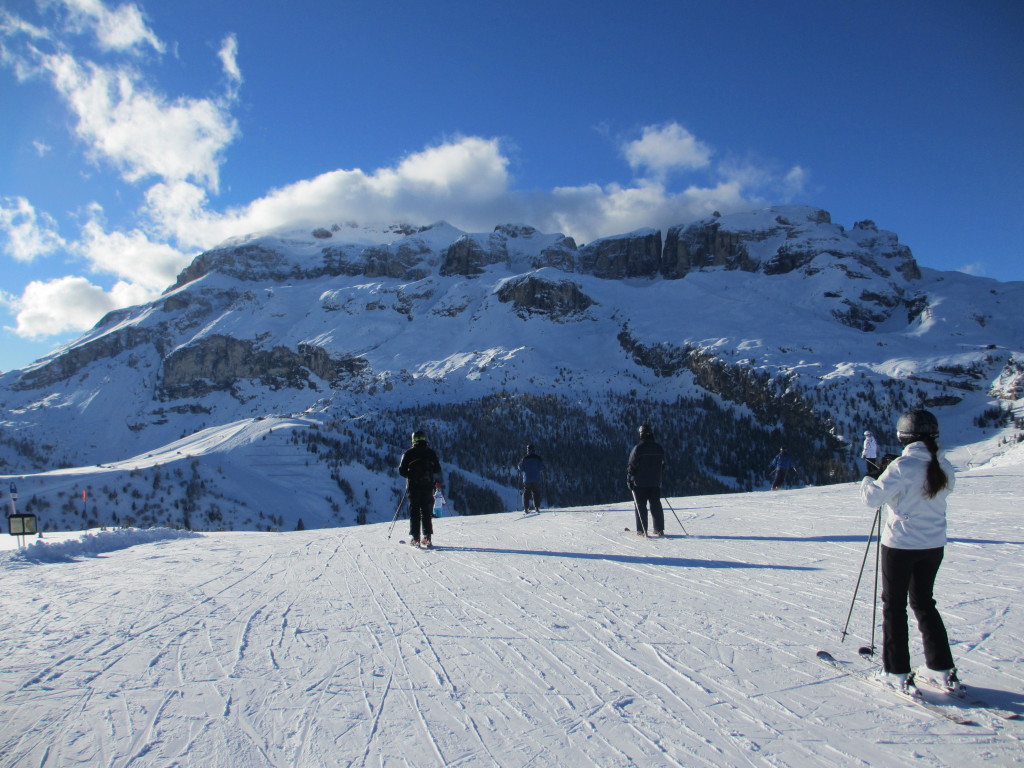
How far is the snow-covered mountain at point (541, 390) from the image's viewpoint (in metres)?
54.9

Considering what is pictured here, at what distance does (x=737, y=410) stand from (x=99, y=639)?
12364 centimetres

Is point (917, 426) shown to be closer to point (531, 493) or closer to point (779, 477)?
point (531, 493)

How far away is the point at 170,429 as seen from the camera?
573 ft

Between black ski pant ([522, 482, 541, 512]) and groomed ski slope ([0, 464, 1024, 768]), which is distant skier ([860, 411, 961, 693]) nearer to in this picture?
groomed ski slope ([0, 464, 1024, 768])

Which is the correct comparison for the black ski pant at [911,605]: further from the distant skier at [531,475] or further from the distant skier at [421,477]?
the distant skier at [531,475]

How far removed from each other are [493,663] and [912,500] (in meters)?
3.12

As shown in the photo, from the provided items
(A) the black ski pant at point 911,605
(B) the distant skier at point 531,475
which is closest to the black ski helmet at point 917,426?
(A) the black ski pant at point 911,605

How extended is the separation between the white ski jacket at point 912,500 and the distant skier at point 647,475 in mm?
5979

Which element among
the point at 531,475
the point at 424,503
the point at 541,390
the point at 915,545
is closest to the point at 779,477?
the point at 531,475

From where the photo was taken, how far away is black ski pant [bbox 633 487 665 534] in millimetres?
9977

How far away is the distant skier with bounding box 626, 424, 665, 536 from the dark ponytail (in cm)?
607

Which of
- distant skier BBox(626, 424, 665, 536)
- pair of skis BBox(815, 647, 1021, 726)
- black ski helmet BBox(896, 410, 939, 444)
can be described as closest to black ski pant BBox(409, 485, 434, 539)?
distant skier BBox(626, 424, 665, 536)

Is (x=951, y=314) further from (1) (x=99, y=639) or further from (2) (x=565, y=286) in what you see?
(1) (x=99, y=639)

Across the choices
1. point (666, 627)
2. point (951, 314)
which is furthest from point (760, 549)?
point (951, 314)
